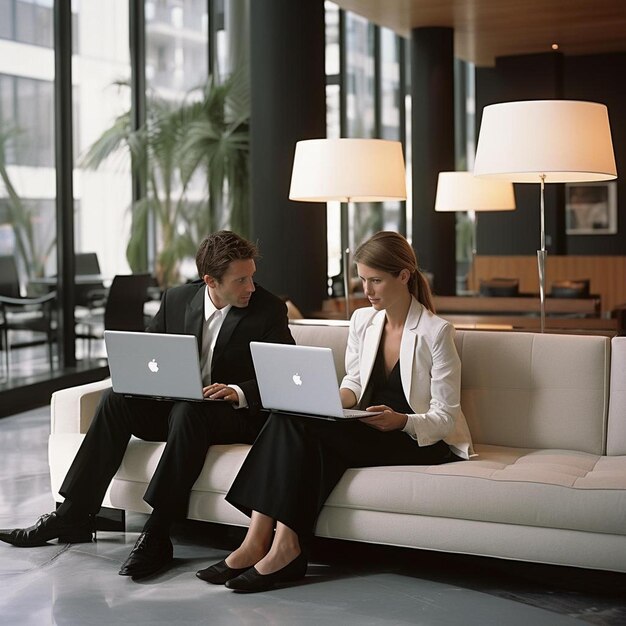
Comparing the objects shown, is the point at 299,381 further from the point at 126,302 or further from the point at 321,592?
the point at 126,302

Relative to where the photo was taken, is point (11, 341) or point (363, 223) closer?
point (11, 341)

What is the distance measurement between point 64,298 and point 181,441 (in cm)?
498

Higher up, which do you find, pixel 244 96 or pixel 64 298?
pixel 244 96

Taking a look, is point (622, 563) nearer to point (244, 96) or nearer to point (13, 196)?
point (13, 196)

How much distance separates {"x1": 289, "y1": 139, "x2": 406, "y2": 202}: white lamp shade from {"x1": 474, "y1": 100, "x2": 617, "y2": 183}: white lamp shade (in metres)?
0.76

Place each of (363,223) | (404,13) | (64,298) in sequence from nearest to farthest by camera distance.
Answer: (64,298) → (404,13) → (363,223)

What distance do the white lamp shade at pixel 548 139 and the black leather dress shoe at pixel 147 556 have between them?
78.9 inches

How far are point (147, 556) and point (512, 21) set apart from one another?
8687 mm

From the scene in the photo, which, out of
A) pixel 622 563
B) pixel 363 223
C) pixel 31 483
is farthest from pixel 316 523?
pixel 363 223

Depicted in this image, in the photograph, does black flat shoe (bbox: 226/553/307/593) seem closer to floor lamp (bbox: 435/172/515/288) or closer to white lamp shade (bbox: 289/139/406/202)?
white lamp shade (bbox: 289/139/406/202)

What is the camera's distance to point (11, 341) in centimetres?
807

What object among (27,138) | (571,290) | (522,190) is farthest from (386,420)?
(522,190)

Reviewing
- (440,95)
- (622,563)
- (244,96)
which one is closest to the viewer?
(622,563)

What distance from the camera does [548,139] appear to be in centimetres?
451
